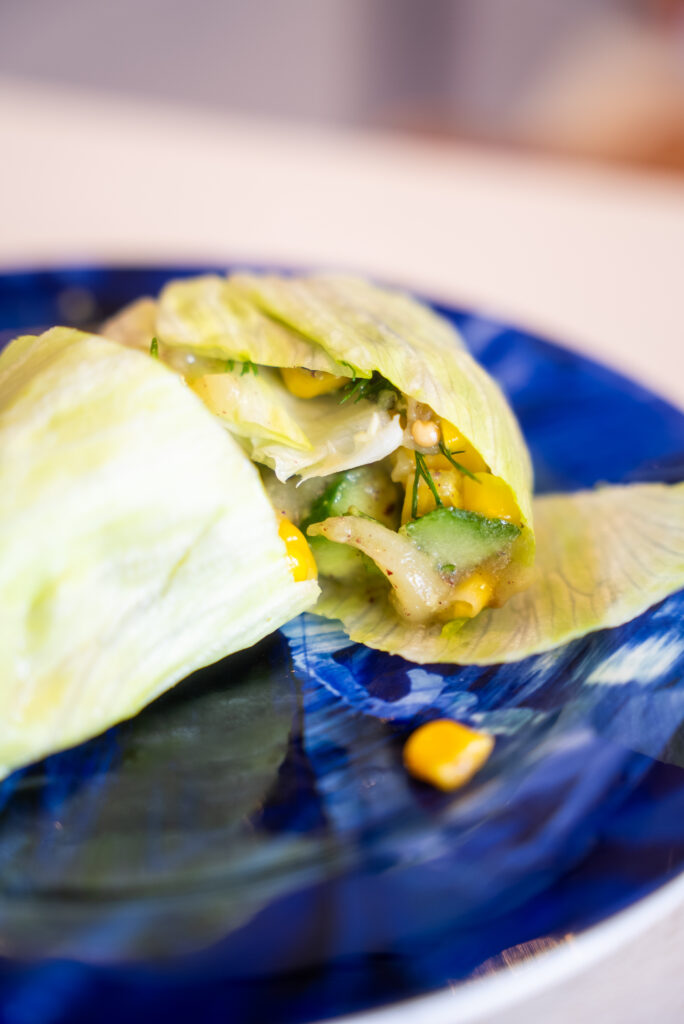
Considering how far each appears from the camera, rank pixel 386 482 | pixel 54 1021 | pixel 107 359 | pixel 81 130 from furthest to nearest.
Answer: pixel 81 130 → pixel 386 482 → pixel 107 359 → pixel 54 1021

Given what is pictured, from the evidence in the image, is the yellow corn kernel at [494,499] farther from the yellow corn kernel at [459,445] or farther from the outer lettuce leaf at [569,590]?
the outer lettuce leaf at [569,590]

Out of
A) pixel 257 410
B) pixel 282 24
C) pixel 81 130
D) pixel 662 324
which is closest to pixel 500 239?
pixel 662 324

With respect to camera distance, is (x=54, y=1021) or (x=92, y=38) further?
(x=92, y=38)

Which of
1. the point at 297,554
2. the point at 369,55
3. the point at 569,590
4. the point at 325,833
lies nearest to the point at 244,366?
the point at 297,554

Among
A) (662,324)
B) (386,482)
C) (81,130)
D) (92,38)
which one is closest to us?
(386,482)

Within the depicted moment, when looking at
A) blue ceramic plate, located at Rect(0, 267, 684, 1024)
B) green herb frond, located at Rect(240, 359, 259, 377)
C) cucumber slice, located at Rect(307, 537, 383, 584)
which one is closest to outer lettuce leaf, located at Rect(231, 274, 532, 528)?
green herb frond, located at Rect(240, 359, 259, 377)

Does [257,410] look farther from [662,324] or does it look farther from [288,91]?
[288,91]

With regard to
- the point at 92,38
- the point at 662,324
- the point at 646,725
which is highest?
the point at 92,38
